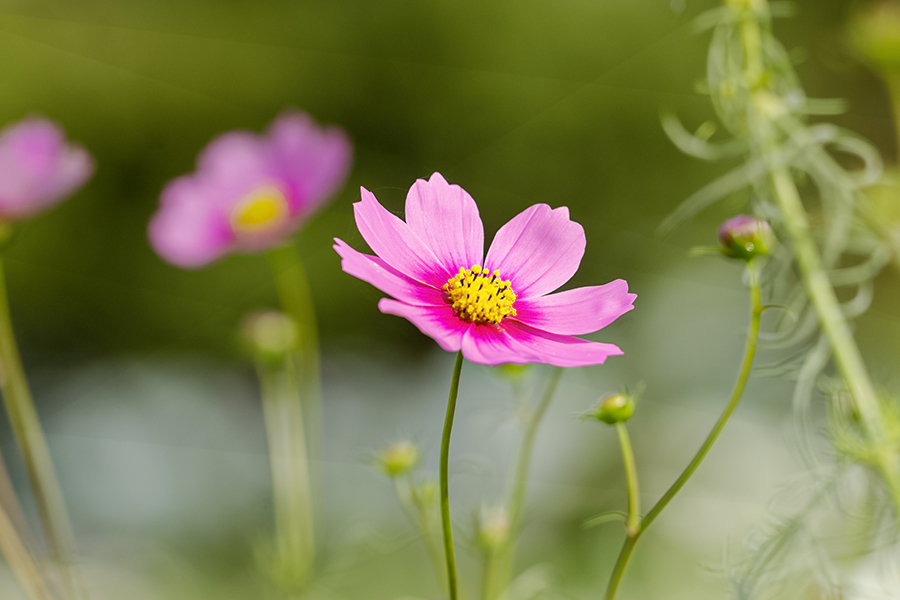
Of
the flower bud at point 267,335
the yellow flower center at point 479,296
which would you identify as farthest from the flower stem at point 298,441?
the yellow flower center at point 479,296

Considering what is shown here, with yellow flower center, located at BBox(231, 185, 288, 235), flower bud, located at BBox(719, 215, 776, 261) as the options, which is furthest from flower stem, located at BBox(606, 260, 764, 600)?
yellow flower center, located at BBox(231, 185, 288, 235)

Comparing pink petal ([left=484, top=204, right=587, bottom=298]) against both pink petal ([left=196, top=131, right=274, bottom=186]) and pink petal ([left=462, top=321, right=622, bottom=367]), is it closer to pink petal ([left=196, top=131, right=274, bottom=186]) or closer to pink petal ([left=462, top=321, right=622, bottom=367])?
pink petal ([left=462, top=321, right=622, bottom=367])

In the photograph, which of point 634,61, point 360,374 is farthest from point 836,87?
point 360,374

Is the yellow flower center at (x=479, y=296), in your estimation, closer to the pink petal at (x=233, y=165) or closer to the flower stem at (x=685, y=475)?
the flower stem at (x=685, y=475)

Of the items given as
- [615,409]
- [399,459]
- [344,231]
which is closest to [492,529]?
[399,459]

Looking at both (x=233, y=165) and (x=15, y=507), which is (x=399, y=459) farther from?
(x=233, y=165)
